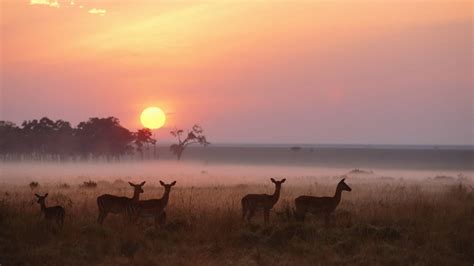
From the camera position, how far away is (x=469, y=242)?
14.9 metres

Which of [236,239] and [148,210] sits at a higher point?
[148,210]

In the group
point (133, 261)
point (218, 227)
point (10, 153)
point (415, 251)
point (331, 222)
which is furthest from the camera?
point (10, 153)

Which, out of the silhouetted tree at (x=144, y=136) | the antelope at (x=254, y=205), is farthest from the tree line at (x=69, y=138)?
the antelope at (x=254, y=205)

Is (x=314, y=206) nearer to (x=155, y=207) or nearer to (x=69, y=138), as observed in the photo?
(x=155, y=207)

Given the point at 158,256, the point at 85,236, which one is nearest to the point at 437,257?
the point at 158,256

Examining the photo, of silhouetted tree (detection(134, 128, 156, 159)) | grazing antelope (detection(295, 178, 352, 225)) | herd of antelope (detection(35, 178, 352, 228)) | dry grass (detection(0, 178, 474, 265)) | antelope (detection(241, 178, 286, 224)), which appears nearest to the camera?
dry grass (detection(0, 178, 474, 265))

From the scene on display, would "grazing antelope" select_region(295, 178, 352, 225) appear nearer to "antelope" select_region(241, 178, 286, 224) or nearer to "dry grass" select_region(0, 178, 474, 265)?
"dry grass" select_region(0, 178, 474, 265)

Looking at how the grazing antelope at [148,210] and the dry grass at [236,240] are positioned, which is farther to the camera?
the grazing antelope at [148,210]

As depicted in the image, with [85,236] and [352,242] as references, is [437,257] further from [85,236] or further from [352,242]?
[85,236]

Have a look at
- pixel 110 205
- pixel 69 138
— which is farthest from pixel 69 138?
pixel 110 205

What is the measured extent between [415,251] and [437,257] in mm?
553

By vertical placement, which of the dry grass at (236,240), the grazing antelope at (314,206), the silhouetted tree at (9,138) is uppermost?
the silhouetted tree at (9,138)

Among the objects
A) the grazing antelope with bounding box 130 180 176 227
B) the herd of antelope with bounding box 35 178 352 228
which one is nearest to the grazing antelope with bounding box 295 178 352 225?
the herd of antelope with bounding box 35 178 352 228

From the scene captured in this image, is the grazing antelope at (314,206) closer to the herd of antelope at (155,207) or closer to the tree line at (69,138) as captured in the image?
the herd of antelope at (155,207)
